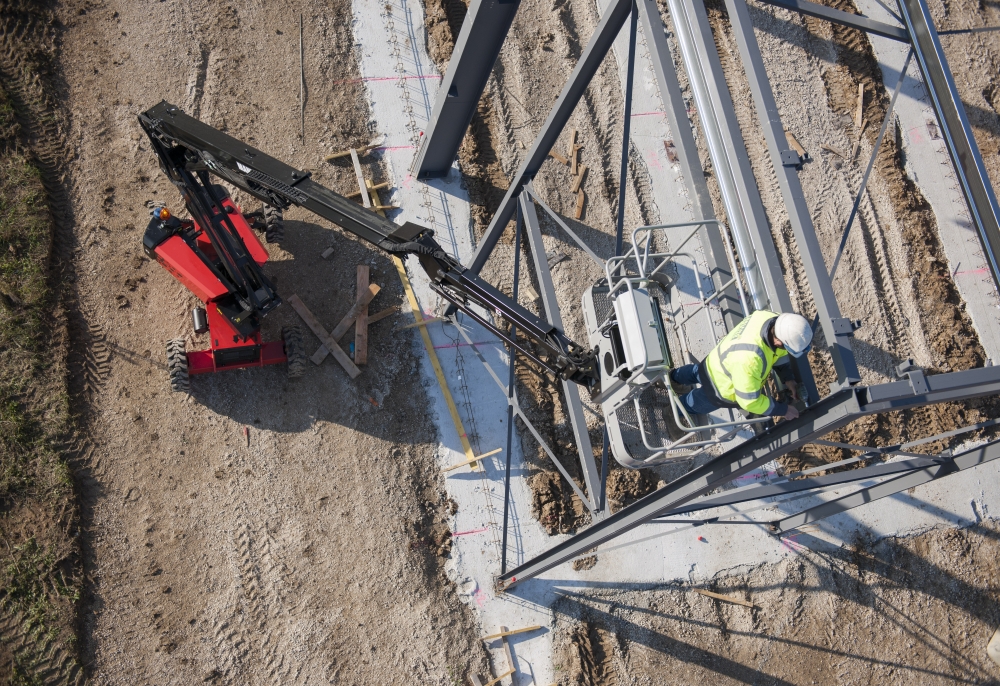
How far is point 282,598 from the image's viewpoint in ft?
40.1

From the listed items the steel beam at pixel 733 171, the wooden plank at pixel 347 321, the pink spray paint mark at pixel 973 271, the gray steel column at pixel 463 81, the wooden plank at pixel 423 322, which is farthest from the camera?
the pink spray paint mark at pixel 973 271

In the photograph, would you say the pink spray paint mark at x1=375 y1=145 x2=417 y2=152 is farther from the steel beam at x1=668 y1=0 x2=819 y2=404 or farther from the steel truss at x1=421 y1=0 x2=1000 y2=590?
the steel beam at x1=668 y1=0 x2=819 y2=404

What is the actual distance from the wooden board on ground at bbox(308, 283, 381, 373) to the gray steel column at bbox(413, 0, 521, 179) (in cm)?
248

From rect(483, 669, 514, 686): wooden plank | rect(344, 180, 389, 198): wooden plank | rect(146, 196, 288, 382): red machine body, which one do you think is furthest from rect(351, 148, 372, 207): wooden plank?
rect(483, 669, 514, 686): wooden plank

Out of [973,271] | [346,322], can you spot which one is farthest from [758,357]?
[973,271]

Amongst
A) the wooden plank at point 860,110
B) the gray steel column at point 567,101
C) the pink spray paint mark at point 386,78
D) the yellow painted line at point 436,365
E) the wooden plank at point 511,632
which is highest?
the pink spray paint mark at point 386,78

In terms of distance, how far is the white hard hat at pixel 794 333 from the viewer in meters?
7.27

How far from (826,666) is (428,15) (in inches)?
561

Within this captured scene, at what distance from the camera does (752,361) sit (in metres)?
7.80

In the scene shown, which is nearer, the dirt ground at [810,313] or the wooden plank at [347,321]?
the wooden plank at [347,321]

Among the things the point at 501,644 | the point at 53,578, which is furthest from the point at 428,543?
the point at 53,578

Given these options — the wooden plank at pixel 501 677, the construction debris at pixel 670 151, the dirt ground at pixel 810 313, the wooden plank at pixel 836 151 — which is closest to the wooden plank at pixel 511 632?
the dirt ground at pixel 810 313

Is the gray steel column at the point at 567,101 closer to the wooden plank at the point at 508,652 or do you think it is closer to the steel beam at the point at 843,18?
the steel beam at the point at 843,18

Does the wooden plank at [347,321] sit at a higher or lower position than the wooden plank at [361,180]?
lower
